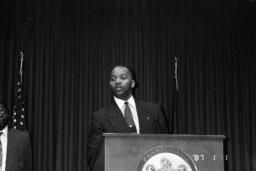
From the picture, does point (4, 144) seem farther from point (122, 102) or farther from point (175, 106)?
point (175, 106)

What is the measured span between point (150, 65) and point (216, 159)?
9.00 ft

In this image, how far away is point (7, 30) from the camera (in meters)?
5.24

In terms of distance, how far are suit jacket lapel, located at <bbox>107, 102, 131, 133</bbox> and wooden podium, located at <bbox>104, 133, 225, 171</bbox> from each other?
2.62ft

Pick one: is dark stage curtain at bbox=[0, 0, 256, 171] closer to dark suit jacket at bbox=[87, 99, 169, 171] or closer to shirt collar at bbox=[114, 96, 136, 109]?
shirt collar at bbox=[114, 96, 136, 109]

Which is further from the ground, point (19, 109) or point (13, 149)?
point (19, 109)

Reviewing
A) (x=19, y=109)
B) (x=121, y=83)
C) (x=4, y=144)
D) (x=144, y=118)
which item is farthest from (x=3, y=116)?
(x=144, y=118)

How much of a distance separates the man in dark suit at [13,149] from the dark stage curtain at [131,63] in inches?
25.1

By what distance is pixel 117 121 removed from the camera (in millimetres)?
3594

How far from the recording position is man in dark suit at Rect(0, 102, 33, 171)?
13.7 feet

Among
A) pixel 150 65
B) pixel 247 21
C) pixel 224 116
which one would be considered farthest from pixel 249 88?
pixel 150 65

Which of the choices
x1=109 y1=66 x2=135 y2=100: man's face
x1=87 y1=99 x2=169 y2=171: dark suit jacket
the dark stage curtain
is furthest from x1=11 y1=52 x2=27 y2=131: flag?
→ x1=87 y1=99 x2=169 y2=171: dark suit jacket

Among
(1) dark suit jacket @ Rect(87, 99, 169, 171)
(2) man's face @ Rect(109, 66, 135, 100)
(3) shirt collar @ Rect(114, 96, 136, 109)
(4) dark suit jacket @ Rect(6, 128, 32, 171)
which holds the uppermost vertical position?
(2) man's face @ Rect(109, 66, 135, 100)

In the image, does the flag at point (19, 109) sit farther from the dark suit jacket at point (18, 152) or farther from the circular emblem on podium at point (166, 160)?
the circular emblem on podium at point (166, 160)

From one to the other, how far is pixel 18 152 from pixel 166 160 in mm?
2042
